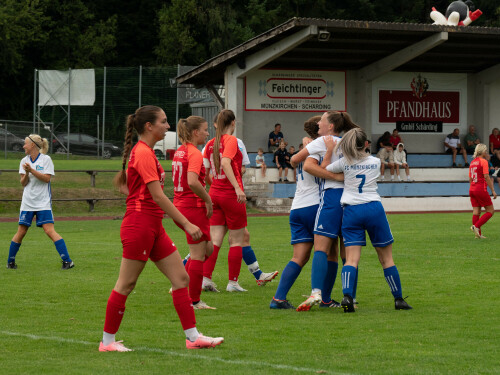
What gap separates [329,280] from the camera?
9039 mm

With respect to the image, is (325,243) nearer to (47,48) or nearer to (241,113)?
(241,113)

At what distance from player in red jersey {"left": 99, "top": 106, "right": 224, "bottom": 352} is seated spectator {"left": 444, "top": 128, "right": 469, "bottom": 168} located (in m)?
26.7

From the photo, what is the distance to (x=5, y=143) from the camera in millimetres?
42156

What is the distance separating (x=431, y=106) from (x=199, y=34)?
97.7 feet

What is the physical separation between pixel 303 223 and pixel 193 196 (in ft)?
3.74

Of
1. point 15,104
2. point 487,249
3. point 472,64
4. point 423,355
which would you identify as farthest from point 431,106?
point 15,104

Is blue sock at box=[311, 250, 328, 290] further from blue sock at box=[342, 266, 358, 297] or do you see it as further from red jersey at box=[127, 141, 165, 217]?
red jersey at box=[127, 141, 165, 217]

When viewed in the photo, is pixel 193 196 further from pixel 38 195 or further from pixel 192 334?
pixel 38 195

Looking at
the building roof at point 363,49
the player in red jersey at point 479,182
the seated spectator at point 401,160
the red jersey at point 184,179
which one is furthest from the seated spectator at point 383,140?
the red jersey at point 184,179

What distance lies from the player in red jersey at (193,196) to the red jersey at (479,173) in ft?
30.9

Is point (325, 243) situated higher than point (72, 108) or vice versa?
point (72, 108)

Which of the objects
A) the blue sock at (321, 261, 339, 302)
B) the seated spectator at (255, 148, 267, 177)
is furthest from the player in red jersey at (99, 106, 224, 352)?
the seated spectator at (255, 148, 267, 177)

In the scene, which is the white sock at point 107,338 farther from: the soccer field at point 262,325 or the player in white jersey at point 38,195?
the player in white jersey at point 38,195

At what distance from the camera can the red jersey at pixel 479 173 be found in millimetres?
17188
